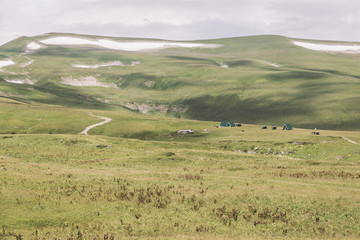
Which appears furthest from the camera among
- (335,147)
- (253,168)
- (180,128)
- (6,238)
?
(180,128)

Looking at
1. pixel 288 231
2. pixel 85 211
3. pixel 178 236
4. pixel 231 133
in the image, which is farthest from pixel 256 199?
pixel 231 133

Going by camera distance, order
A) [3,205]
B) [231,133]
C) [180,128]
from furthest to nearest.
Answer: [180,128]
[231,133]
[3,205]

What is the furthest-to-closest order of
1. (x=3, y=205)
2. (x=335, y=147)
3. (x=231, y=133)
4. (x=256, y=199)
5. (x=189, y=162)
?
(x=231, y=133) → (x=335, y=147) → (x=189, y=162) → (x=256, y=199) → (x=3, y=205)

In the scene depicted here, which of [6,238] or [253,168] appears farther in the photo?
[253,168]

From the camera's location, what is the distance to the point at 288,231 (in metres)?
27.4

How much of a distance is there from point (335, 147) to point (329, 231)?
69.3 metres

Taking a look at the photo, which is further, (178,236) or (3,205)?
(3,205)

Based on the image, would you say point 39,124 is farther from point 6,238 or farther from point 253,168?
point 6,238

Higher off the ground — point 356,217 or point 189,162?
point 356,217

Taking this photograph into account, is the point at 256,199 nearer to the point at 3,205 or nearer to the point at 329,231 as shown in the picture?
the point at 329,231

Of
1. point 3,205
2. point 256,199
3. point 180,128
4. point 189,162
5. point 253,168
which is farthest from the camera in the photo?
point 180,128

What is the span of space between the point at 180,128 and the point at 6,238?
12603 centimetres

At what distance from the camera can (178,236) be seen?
25.3 m

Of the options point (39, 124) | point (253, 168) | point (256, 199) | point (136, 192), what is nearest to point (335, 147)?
point (253, 168)
